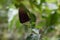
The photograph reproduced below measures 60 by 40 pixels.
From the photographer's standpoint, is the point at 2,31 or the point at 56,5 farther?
the point at 2,31

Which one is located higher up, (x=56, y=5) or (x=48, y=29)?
(x=56, y=5)

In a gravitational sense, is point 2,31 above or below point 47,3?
above

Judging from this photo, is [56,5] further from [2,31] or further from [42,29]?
[2,31]

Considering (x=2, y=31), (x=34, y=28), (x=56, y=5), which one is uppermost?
(x=2, y=31)

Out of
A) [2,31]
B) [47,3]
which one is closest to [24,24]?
[47,3]

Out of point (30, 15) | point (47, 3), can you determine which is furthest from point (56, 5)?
point (30, 15)

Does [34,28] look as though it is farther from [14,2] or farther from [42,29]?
[14,2]

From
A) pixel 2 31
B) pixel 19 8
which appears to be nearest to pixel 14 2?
pixel 19 8

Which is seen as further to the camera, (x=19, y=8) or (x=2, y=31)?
(x=2, y=31)
